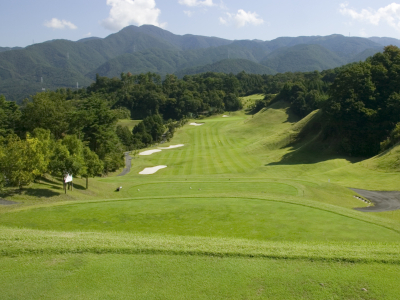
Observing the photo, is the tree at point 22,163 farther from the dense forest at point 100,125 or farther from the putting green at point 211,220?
the putting green at point 211,220

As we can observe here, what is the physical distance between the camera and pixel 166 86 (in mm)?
158375

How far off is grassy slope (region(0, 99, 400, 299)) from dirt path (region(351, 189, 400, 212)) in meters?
1.96

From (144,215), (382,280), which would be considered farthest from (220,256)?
(144,215)

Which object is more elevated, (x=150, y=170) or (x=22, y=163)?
(x=22, y=163)

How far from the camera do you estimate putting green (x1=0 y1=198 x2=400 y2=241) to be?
589 inches

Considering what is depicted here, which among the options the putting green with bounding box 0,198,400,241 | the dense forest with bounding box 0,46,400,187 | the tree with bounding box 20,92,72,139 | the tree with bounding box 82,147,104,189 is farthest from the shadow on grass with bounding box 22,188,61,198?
the tree with bounding box 20,92,72,139

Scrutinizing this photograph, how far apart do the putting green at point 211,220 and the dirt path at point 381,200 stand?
895cm

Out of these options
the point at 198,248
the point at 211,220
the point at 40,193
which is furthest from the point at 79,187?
the point at 198,248

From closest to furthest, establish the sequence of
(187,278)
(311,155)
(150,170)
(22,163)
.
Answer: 1. (187,278)
2. (22,163)
3. (150,170)
4. (311,155)

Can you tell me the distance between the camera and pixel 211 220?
17.5m

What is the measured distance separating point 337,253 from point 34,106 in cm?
4425

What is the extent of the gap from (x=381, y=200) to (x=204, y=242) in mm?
21912

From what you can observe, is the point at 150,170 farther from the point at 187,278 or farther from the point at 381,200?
the point at 187,278

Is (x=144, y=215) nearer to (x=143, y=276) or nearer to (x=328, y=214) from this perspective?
(x=143, y=276)
